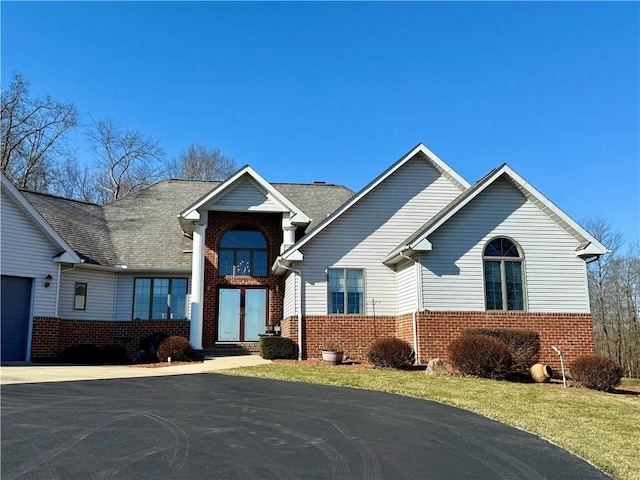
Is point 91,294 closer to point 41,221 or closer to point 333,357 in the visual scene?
point 41,221

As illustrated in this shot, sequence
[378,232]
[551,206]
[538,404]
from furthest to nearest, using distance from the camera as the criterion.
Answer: [378,232] → [551,206] → [538,404]

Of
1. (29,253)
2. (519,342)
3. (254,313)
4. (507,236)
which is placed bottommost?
(519,342)

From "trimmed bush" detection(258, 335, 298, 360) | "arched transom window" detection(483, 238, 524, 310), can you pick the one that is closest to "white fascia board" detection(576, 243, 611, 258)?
"arched transom window" detection(483, 238, 524, 310)

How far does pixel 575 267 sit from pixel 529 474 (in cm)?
1244

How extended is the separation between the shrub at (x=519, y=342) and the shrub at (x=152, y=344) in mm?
10138

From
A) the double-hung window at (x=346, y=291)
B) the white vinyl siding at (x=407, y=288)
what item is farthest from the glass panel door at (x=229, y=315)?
the white vinyl siding at (x=407, y=288)

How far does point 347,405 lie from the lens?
950cm

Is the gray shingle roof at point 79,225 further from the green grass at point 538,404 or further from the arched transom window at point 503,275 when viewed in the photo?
the arched transom window at point 503,275

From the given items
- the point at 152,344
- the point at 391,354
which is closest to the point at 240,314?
the point at 152,344

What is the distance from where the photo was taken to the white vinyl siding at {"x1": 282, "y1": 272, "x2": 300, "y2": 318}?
17906 millimetres

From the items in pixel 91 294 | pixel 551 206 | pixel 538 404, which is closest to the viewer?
pixel 538 404

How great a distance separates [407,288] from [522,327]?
358 centimetres

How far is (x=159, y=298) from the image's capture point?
2058cm

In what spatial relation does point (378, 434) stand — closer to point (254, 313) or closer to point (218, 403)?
point (218, 403)
